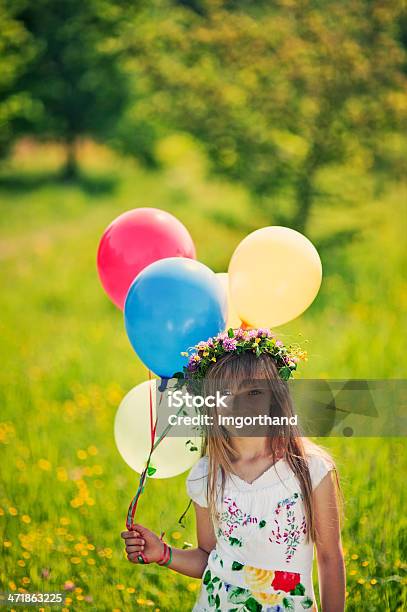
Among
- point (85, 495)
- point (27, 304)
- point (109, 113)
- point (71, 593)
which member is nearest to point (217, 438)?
point (71, 593)

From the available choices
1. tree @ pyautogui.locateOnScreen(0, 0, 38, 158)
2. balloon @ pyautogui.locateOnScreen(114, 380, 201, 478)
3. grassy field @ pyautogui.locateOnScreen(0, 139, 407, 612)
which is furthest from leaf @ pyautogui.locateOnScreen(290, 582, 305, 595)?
tree @ pyautogui.locateOnScreen(0, 0, 38, 158)

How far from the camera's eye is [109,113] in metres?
11.9

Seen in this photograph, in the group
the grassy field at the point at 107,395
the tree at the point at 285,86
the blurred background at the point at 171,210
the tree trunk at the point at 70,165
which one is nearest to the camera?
the grassy field at the point at 107,395

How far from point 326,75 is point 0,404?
160 inches

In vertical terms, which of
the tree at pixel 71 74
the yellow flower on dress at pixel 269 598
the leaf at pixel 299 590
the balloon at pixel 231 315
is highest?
the tree at pixel 71 74

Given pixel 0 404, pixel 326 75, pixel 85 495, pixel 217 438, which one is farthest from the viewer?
pixel 326 75

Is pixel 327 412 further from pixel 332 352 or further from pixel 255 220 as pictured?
pixel 255 220

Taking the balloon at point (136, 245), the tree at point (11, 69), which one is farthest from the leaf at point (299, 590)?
the tree at point (11, 69)

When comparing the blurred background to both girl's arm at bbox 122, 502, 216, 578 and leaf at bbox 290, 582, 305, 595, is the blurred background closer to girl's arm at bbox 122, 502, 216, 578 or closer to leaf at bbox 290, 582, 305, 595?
girl's arm at bbox 122, 502, 216, 578

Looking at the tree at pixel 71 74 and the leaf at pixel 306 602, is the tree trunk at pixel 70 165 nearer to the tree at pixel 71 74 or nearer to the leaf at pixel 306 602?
the tree at pixel 71 74

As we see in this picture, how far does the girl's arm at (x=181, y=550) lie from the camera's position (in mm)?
1897

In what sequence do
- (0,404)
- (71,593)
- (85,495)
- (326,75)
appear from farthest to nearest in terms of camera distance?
(326,75), (0,404), (85,495), (71,593)

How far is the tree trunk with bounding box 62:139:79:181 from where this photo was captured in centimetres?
1214

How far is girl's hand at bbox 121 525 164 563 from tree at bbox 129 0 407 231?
5287 millimetres
